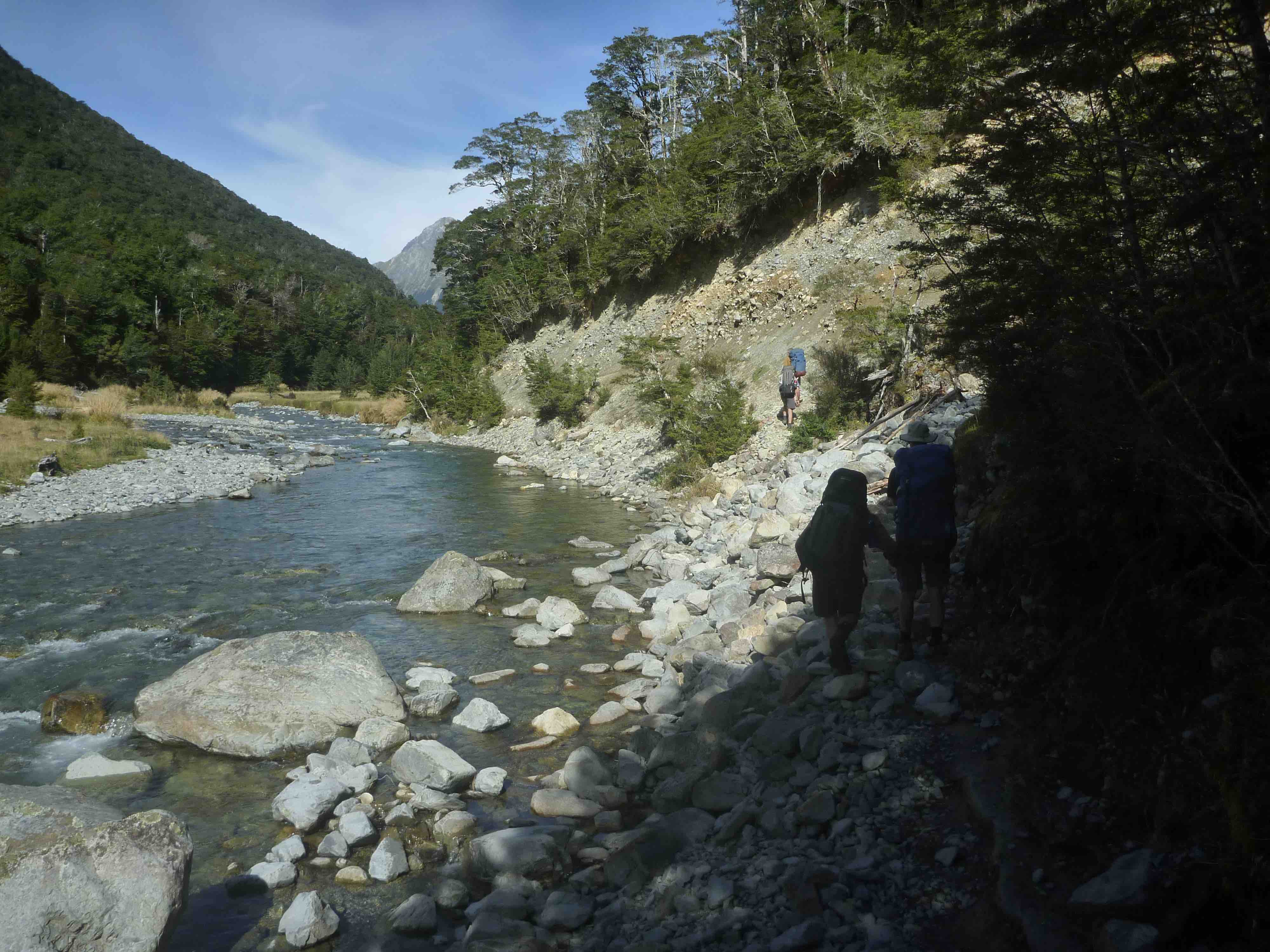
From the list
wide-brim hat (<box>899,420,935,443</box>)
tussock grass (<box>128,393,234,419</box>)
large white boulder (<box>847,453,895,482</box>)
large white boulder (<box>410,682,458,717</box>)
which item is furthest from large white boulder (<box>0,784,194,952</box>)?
tussock grass (<box>128,393,234,419</box>)

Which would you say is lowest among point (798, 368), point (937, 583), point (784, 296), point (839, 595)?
point (839, 595)

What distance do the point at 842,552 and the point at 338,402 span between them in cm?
6453

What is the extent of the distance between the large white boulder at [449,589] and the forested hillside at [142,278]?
153ft

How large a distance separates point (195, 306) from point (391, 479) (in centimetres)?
6161

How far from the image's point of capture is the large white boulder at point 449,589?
11.3m

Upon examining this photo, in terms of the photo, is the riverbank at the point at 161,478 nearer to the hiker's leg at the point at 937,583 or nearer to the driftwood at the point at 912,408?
the driftwood at the point at 912,408

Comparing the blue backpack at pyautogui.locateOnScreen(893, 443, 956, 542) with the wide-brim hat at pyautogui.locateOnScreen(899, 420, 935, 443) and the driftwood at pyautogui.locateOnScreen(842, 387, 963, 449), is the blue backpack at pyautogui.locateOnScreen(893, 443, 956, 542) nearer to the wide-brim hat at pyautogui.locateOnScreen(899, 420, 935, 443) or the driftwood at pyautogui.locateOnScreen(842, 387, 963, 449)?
the wide-brim hat at pyautogui.locateOnScreen(899, 420, 935, 443)

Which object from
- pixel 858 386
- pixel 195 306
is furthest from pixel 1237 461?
pixel 195 306

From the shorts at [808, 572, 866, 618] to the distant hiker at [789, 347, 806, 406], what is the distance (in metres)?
12.8

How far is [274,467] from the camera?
2662cm

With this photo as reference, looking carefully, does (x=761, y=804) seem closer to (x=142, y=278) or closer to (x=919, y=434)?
(x=919, y=434)

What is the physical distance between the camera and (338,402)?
64750 mm

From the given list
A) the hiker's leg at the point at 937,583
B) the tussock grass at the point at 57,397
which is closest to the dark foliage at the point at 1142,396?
the hiker's leg at the point at 937,583

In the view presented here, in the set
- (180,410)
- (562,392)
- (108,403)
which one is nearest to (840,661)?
(562,392)
